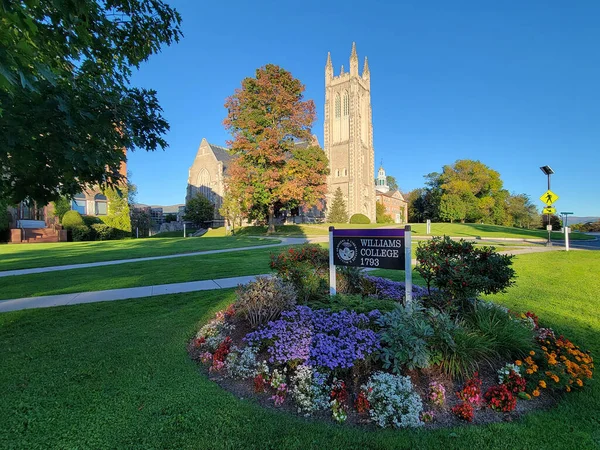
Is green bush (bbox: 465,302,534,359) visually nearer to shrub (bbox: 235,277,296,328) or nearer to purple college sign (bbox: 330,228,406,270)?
purple college sign (bbox: 330,228,406,270)

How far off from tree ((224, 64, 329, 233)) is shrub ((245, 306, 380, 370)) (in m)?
23.7

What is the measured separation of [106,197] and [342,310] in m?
38.9

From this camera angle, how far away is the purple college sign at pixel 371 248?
168 inches

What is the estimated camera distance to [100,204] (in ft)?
119

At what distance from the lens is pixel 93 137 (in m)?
3.72

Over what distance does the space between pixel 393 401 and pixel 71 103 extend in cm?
440

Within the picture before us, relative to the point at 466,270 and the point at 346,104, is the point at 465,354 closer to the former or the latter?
the point at 466,270

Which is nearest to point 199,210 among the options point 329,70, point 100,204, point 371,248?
point 100,204

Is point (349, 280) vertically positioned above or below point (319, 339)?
above

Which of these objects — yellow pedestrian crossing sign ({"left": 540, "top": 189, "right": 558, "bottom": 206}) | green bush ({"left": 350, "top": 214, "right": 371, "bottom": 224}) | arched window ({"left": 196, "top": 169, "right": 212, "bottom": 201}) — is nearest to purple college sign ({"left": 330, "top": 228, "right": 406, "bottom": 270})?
yellow pedestrian crossing sign ({"left": 540, "top": 189, "right": 558, "bottom": 206})

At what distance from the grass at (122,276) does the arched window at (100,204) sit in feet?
98.6

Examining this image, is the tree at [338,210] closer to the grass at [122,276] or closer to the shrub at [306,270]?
the grass at [122,276]

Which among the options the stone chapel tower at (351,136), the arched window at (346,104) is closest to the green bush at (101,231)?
the stone chapel tower at (351,136)

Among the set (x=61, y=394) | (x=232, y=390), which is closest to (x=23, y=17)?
(x=61, y=394)
